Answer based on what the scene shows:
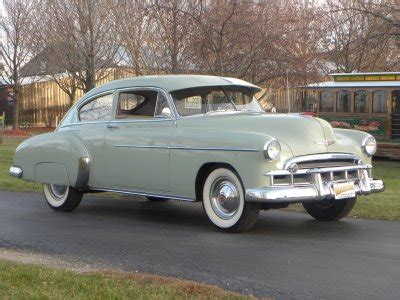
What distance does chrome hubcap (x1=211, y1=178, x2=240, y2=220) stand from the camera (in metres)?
7.55

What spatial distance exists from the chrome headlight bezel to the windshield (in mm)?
1516

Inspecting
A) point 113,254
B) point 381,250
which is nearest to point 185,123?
point 113,254

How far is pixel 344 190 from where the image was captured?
739 cm

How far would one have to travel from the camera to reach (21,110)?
46.0m

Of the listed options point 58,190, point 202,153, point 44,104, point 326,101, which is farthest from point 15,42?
point 202,153

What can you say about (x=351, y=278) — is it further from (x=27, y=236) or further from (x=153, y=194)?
(x=27, y=236)

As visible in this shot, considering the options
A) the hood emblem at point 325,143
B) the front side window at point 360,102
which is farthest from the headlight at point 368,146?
the front side window at point 360,102

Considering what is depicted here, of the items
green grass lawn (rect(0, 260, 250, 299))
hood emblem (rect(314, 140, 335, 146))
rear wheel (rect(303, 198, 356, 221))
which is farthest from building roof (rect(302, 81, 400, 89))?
green grass lawn (rect(0, 260, 250, 299))

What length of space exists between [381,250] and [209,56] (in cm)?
943

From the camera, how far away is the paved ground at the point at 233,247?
18.1 ft

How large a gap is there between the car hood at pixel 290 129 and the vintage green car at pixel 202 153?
0.01 meters

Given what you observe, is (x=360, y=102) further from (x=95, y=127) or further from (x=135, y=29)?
(x=95, y=127)

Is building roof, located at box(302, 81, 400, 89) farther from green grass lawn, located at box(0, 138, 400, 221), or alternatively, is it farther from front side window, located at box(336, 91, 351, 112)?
green grass lawn, located at box(0, 138, 400, 221)

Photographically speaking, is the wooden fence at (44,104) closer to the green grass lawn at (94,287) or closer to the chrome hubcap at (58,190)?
the chrome hubcap at (58,190)
